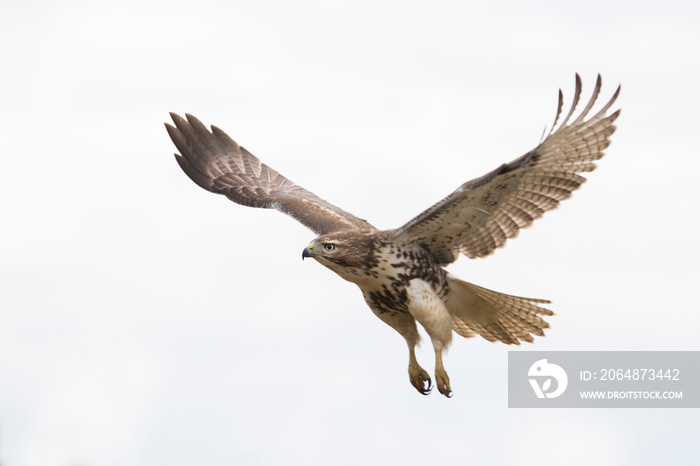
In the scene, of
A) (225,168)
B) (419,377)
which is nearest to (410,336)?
(419,377)

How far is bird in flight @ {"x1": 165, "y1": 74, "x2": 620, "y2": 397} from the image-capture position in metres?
13.1

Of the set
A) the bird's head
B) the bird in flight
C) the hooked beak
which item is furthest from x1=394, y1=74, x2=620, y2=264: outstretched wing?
the hooked beak

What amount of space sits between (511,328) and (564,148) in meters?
2.58

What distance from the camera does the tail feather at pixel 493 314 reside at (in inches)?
573

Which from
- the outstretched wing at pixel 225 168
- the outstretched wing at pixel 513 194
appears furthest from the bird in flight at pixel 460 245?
the outstretched wing at pixel 225 168

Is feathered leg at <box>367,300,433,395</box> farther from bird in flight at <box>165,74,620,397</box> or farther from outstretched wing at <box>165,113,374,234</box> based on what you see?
outstretched wing at <box>165,113,374,234</box>

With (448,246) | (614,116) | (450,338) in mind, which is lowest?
(450,338)

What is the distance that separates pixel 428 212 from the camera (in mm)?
13352

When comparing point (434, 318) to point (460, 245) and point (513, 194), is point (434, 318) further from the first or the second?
point (513, 194)

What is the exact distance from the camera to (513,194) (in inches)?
532

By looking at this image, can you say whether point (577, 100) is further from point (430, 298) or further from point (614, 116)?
point (430, 298)

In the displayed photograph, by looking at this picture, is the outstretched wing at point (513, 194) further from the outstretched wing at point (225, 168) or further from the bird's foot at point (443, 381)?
the outstretched wing at point (225, 168)

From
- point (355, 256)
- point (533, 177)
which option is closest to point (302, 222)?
point (355, 256)

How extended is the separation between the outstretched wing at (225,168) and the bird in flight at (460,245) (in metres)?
1.76
